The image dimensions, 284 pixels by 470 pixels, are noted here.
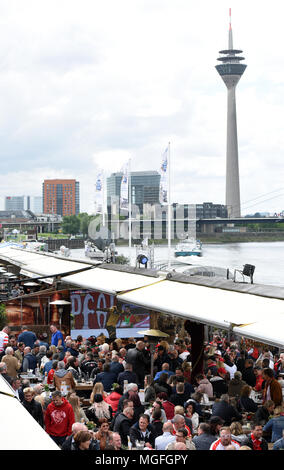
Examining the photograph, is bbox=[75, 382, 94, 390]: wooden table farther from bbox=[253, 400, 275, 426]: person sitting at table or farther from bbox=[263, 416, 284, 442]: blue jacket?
bbox=[263, 416, 284, 442]: blue jacket

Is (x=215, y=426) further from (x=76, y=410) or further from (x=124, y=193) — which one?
(x=124, y=193)

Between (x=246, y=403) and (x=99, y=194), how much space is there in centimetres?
3826

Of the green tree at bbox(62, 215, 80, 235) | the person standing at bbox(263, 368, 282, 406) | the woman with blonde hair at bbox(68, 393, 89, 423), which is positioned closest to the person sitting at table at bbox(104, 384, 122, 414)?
the woman with blonde hair at bbox(68, 393, 89, 423)

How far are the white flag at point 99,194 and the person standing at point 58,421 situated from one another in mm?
39432

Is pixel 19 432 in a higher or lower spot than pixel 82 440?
higher

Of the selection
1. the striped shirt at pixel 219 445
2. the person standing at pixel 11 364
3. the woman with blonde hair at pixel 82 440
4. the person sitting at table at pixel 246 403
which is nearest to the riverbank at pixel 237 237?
the person standing at pixel 11 364

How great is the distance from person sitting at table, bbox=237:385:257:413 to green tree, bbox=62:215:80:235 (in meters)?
174

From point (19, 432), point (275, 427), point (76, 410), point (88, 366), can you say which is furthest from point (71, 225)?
point (19, 432)

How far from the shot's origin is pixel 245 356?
15.3 meters

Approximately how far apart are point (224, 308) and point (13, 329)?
9.35 m

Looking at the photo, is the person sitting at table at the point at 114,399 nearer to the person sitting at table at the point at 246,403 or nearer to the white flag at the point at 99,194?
the person sitting at table at the point at 246,403

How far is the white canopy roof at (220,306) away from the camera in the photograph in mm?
9438

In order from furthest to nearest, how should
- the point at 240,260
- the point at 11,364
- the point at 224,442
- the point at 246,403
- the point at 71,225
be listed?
the point at 71,225 → the point at 240,260 → the point at 11,364 → the point at 246,403 → the point at 224,442

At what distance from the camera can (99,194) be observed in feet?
160
